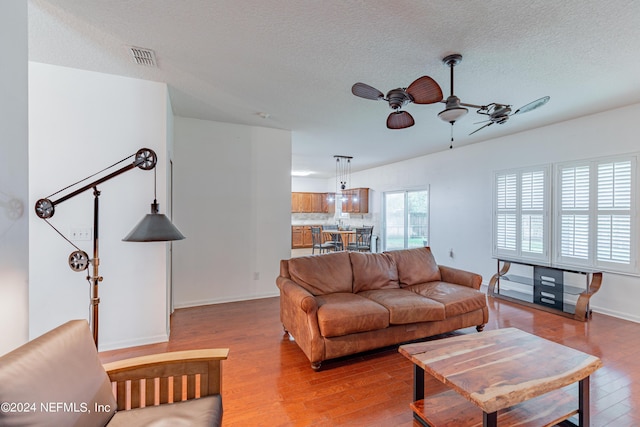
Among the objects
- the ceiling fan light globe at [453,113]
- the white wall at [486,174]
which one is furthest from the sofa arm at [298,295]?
the white wall at [486,174]

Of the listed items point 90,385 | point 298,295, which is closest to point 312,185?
point 298,295

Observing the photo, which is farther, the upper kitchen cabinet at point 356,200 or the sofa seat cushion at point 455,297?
the upper kitchen cabinet at point 356,200

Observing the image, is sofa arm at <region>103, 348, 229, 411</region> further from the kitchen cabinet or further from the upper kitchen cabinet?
the kitchen cabinet

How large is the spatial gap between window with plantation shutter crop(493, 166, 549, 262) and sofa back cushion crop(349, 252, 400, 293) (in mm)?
2623

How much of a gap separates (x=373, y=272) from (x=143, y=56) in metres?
3.11

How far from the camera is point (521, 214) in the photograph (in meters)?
4.70

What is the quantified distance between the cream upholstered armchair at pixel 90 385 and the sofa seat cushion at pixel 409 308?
170cm

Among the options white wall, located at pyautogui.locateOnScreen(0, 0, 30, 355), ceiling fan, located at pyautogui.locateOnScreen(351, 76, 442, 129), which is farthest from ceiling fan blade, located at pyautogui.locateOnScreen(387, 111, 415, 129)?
white wall, located at pyautogui.locateOnScreen(0, 0, 30, 355)

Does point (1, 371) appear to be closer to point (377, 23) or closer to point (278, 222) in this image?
point (377, 23)

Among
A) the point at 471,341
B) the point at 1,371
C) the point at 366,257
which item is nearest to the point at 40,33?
the point at 1,371

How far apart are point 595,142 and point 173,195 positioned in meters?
5.81

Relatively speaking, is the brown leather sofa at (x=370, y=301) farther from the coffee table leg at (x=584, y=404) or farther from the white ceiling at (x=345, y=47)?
the white ceiling at (x=345, y=47)

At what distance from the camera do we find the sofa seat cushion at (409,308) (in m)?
2.70

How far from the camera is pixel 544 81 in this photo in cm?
288
